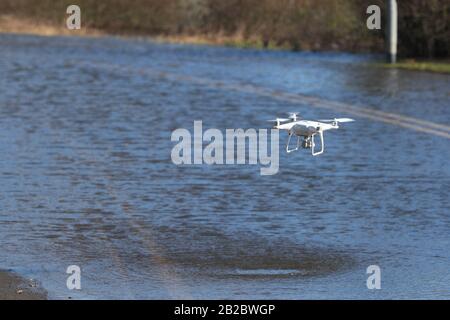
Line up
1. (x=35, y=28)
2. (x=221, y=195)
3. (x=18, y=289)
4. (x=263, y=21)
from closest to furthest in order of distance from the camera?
(x=18, y=289)
(x=221, y=195)
(x=263, y=21)
(x=35, y=28)

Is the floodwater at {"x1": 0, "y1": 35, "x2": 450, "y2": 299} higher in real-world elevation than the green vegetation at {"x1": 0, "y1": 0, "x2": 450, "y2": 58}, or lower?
lower

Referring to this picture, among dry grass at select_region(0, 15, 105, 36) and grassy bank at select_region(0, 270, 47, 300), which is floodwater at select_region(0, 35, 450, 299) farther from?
dry grass at select_region(0, 15, 105, 36)

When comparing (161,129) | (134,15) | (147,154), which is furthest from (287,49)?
(147,154)

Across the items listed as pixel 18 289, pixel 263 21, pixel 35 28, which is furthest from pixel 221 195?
pixel 35 28

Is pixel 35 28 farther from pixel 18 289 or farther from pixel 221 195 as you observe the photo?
pixel 18 289

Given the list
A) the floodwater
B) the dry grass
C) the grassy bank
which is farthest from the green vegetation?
the grassy bank

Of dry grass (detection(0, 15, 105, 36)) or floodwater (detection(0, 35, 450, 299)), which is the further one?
dry grass (detection(0, 15, 105, 36))

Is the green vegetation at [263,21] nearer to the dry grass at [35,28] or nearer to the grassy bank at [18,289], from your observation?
the dry grass at [35,28]
